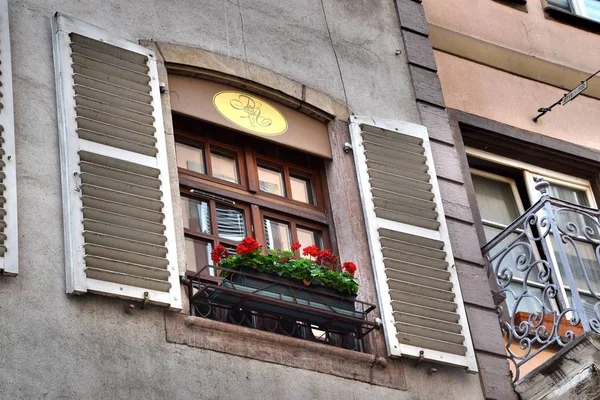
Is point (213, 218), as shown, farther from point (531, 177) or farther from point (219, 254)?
point (531, 177)

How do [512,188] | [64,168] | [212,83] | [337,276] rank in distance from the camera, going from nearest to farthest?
1. [64,168]
2. [337,276]
3. [212,83]
4. [512,188]

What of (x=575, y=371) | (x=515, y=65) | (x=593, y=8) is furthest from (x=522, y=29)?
(x=575, y=371)

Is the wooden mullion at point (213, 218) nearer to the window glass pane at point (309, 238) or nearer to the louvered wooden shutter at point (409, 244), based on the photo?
the window glass pane at point (309, 238)

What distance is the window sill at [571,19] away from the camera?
11680 mm

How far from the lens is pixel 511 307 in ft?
31.9

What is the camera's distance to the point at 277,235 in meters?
8.56

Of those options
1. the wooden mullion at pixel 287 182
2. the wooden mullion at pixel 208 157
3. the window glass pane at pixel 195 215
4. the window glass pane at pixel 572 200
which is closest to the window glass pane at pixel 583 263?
the window glass pane at pixel 572 200

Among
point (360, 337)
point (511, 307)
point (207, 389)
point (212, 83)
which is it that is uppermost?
point (212, 83)

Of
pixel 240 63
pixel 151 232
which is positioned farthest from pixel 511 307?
pixel 151 232

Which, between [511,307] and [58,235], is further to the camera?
[511,307]

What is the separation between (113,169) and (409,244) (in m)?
2.15

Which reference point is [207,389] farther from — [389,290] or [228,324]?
[389,290]

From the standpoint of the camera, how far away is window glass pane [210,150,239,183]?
859 centimetres

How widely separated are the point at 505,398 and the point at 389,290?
101 centimetres
